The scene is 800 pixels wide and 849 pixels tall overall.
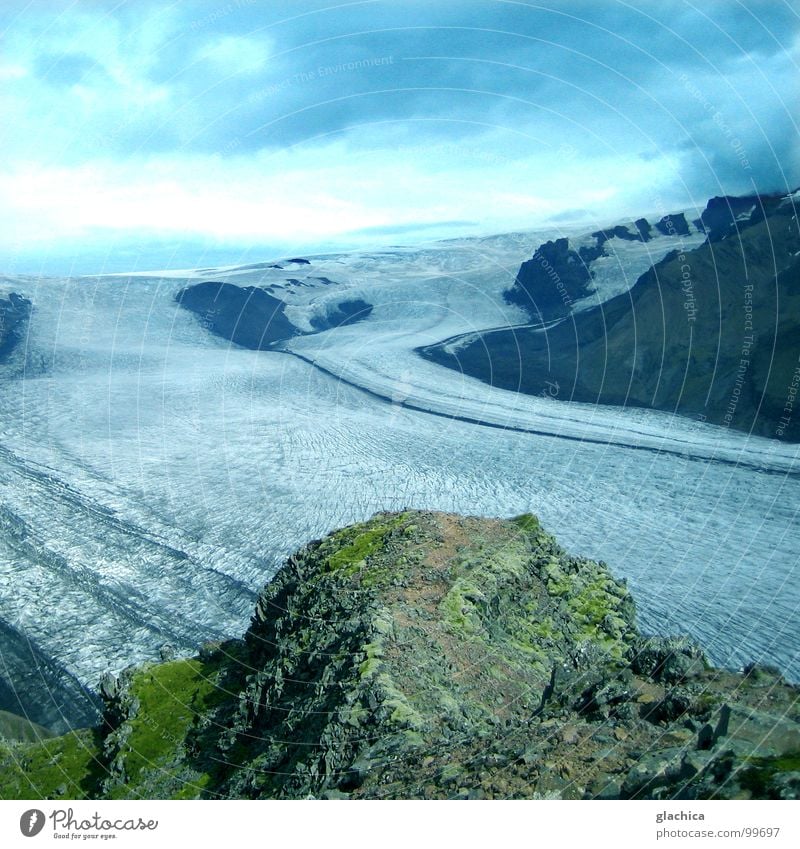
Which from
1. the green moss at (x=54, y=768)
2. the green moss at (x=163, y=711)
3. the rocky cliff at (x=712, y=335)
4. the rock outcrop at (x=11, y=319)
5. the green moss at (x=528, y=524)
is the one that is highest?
the rocky cliff at (x=712, y=335)

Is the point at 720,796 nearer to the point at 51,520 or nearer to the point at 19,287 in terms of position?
the point at 51,520

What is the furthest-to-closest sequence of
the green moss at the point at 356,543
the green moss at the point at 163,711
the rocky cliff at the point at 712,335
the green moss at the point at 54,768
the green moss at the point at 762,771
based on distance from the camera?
the rocky cliff at the point at 712,335 → the green moss at the point at 356,543 → the green moss at the point at 54,768 → the green moss at the point at 163,711 → the green moss at the point at 762,771

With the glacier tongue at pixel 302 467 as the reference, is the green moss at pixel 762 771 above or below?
above

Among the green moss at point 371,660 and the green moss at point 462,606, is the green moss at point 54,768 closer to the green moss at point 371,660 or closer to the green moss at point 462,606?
the green moss at point 371,660

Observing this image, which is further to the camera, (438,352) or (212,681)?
(438,352)

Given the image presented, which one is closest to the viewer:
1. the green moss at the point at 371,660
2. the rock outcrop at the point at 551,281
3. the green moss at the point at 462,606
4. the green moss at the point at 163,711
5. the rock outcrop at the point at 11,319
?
the green moss at the point at 371,660

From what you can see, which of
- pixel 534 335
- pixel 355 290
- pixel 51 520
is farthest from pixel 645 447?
pixel 51 520

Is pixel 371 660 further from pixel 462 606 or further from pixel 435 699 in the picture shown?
pixel 462 606

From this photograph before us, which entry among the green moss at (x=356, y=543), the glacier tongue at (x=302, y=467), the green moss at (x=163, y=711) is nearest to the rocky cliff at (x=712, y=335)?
the glacier tongue at (x=302, y=467)
